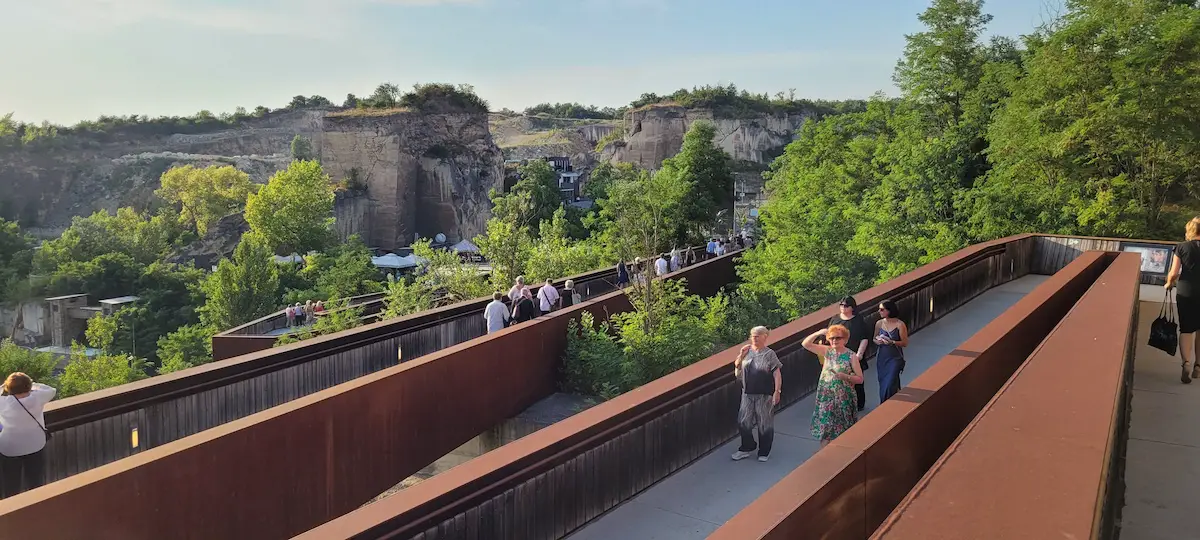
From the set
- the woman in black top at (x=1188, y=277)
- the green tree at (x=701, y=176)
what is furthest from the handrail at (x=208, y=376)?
the green tree at (x=701, y=176)

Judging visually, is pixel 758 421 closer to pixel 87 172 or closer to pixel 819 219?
pixel 819 219

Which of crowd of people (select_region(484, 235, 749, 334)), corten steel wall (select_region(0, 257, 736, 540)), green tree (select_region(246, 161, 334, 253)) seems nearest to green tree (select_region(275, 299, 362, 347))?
crowd of people (select_region(484, 235, 749, 334))

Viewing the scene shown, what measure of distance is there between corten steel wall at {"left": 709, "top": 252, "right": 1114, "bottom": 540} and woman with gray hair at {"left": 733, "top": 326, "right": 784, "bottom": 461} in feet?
4.13

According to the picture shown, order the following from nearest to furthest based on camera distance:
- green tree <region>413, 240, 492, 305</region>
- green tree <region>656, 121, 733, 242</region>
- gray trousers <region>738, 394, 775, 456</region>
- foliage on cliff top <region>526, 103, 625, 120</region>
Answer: gray trousers <region>738, 394, 775, 456</region> → green tree <region>413, 240, 492, 305</region> → green tree <region>656, 121, 733, 242</region> → foliage on cliff top <region>526, 103, 625, 120</region>

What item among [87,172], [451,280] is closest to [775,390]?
[451,280]

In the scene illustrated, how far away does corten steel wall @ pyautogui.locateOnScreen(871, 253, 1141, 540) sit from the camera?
6.98 ft

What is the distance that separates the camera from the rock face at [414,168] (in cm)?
7156

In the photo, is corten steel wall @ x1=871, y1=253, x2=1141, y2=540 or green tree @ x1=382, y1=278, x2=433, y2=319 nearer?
corten steel wall @ x1=871, y1=253, x2=1141, y2=540

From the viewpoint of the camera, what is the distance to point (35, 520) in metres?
4.47

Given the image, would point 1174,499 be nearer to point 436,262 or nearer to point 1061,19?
point 436,262

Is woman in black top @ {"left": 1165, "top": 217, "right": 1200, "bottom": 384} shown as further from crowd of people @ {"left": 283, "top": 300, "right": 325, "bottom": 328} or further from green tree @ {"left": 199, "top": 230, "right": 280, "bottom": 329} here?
green tree @ {"left": 199, "top": 230, "right": 280, "bottom": 329}

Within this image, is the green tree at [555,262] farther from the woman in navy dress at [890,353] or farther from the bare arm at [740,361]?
the bare arm at [740,361]

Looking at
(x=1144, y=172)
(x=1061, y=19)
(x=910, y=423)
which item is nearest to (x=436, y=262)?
(x=910, y=423)

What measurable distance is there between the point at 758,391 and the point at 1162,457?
8.79ft
